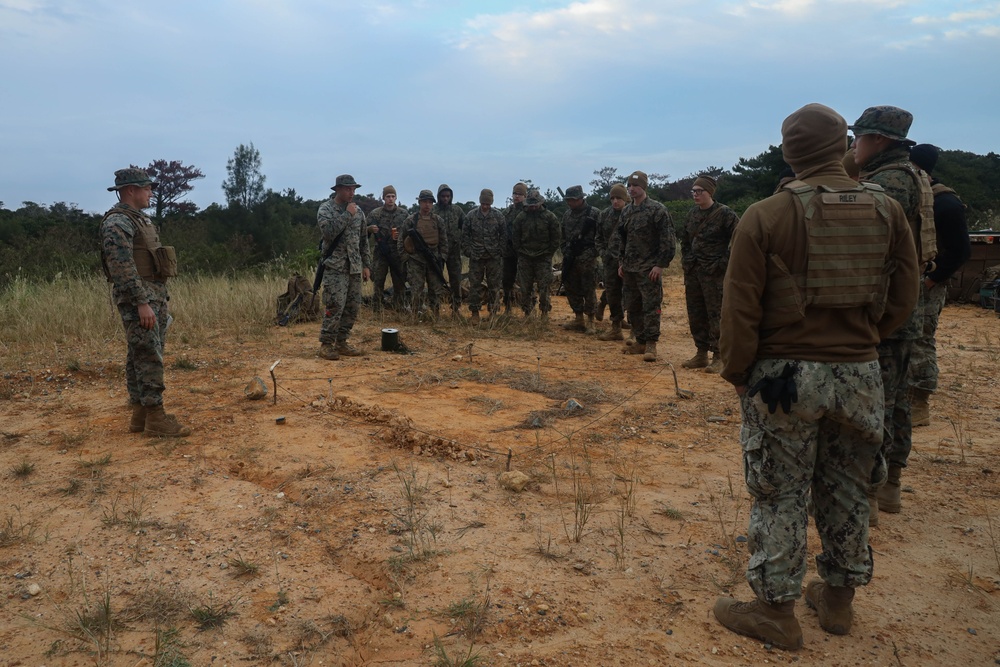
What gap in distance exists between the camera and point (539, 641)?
2547 mm

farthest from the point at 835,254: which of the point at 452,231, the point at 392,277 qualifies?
the point at 392,277

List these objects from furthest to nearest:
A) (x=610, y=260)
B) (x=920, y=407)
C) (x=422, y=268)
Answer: (x=422, y=268)
(x=610, y=260)
(x=920, y=407)

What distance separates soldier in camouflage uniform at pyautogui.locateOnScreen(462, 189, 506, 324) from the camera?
9781 mm

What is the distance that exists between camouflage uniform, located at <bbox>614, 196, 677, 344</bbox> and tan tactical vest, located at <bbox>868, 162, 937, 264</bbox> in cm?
385

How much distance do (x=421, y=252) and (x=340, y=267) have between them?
2.26 m

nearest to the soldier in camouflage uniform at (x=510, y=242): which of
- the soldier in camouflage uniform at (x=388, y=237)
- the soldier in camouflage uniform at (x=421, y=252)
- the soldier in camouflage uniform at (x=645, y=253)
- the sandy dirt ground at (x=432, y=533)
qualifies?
the soldier in camouflage uniform at (x=421, y=252)

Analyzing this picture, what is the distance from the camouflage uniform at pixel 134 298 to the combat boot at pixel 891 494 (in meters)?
4.62

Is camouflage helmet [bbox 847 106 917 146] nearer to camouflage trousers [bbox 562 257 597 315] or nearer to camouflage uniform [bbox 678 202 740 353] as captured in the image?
camouflage uniform [bbox 678 202 740 353]

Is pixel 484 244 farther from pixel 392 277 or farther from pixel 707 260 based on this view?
pixel 707 260

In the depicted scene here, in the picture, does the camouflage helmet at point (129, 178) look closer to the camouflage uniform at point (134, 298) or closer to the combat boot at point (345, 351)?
the camouflage uniform at point (134, 298)

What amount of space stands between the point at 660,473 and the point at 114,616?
2960 mm

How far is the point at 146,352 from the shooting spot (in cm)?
478

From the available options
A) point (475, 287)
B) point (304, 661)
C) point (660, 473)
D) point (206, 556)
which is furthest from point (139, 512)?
point (475, 287)

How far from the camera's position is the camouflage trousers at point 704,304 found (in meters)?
6.75
